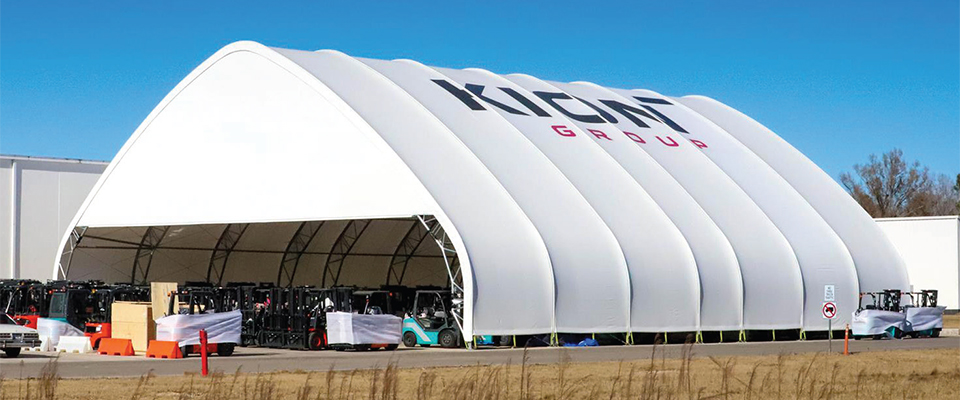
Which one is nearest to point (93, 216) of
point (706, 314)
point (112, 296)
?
point (112, 296)

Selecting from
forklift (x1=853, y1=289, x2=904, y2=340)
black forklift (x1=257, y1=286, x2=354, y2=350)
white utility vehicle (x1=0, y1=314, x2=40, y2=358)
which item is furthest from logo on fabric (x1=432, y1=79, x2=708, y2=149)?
white utility vehicle (x1=0, y1=314, x2=40, y2=358)

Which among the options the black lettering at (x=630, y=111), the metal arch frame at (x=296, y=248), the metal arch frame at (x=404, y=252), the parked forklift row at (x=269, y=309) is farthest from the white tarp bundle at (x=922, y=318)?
the metal arch frame at (x=296, y=248)

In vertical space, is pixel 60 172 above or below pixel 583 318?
above

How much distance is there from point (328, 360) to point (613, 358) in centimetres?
705

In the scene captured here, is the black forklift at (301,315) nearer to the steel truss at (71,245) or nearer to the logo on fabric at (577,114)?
the logo on fabric at (577,114)

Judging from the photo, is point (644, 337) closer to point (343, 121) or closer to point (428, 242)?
point (343, 121)

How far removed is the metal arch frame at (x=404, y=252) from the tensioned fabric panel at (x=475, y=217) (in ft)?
59.5

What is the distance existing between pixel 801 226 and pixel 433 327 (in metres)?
15.1

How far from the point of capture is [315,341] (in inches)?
1460

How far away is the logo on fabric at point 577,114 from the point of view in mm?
44875

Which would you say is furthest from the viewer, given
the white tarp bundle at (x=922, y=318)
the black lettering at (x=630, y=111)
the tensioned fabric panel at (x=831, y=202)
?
the black lettering at (x=630, y=111)

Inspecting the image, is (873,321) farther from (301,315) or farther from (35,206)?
(35,206)

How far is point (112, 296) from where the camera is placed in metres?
39.8

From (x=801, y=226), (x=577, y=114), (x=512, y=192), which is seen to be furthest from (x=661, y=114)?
(x=512, y=192)
